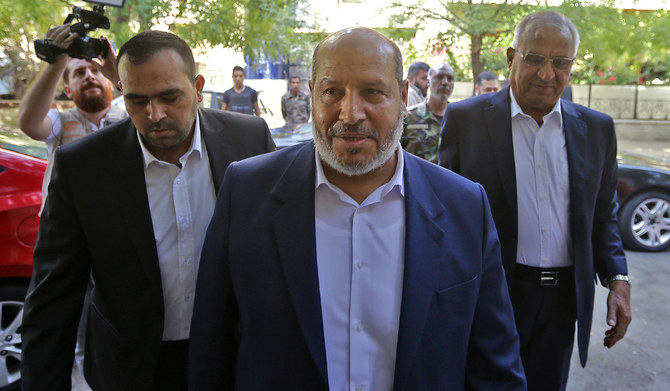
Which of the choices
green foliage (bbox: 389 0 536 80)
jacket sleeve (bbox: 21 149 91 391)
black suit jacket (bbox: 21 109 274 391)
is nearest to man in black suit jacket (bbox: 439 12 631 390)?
black suit jacket (bbox: 21 109 274 391)

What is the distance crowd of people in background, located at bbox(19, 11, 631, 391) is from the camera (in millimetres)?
1716

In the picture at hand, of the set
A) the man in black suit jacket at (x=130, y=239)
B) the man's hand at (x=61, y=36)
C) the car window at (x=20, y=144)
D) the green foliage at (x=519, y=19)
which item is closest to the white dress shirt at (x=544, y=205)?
the man in black suit jacket at (x=130, y=239)

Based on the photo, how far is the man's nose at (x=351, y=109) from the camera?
5.65ft

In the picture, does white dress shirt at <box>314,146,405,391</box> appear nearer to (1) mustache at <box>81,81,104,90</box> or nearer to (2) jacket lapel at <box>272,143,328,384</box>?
(2) jacket lapel at <box>272,143,328,384</box>

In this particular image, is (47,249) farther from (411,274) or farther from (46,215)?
(411,274)

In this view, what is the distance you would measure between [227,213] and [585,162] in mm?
1811

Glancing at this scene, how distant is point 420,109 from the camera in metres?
5.51

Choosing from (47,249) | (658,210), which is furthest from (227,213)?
(658,210)

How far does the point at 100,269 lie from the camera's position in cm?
215

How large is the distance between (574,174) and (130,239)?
1.93 metres

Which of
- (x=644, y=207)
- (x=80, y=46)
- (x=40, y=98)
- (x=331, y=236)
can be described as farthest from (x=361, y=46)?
(x=644, y=207)

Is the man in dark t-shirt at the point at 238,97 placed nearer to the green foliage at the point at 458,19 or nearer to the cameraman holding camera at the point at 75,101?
the green foliage at the point at 458,19

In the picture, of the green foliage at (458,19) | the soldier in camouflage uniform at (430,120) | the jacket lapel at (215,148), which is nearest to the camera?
the jacket lapel at (215,148)

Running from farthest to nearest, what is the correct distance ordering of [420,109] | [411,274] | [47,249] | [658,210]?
[658,210] < [420,109] < [47,249] < [411,274]
